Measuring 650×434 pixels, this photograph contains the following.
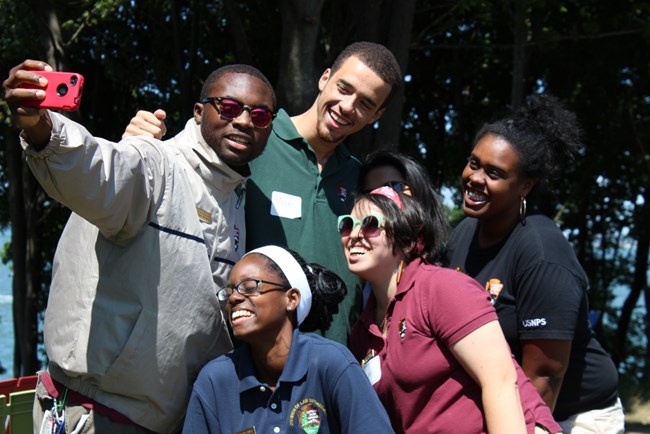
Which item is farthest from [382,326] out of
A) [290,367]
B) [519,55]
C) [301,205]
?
[519,55]

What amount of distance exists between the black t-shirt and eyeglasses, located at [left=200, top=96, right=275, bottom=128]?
44.1 inches

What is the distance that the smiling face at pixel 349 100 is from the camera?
12.5 ft

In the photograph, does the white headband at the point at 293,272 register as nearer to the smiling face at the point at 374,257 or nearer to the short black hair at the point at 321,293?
the short black hair at the point at 321,293

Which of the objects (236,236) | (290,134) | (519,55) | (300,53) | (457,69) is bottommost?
(236,236)

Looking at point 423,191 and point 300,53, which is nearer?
point 423,191

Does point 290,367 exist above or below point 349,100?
below

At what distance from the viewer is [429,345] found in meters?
3.00

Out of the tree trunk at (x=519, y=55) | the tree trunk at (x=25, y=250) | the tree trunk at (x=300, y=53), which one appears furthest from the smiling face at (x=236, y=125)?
the tree trunk at (x=25, y=250)

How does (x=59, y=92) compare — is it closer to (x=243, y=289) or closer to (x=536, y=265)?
(x=243, y=289)

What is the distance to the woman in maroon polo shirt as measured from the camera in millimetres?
2910

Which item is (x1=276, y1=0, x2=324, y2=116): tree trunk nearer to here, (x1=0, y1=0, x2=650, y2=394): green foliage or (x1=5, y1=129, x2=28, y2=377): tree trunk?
(x1=0, y1=0, x2=650, y2=394): green foliage

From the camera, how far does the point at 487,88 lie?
13.6 meters

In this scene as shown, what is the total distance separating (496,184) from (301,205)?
0.86 metres

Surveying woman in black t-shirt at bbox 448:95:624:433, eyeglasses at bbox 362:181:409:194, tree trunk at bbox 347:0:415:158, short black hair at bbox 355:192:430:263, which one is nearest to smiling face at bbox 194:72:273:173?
short black hair at bbox 355:192:430:263
